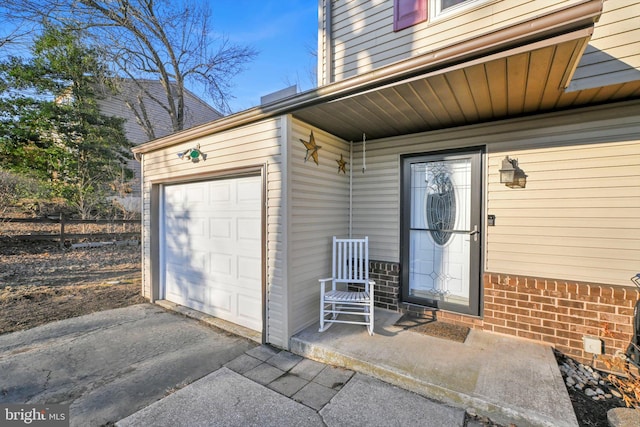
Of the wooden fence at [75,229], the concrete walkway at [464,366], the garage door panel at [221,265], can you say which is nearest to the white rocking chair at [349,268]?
the concrete walkway at [464,366]

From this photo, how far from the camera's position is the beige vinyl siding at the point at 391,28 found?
111 inches

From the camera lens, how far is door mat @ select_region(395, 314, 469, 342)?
9.45ft

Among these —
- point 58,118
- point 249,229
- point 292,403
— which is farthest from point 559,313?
point 58,118

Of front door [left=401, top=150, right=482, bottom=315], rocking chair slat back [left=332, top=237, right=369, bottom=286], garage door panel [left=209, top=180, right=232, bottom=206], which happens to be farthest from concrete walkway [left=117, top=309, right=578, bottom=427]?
garage door panel [left=209, top=180, right=232, bottom=206]

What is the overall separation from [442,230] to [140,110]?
1256 centimetres

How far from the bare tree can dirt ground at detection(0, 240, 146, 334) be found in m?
4.71

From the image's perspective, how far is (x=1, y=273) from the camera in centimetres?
537

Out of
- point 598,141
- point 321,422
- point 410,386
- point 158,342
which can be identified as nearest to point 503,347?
point 410,386

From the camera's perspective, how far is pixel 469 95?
2.38m

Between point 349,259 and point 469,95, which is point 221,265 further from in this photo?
point 469,95

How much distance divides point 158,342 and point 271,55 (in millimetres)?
7879

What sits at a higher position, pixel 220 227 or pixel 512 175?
pixel 512 175

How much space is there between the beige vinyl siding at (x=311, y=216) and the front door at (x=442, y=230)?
3.01 feet

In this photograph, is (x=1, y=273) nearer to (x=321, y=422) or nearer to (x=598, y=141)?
(x=321, y=422)
